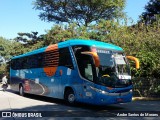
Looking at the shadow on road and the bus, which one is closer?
the shadow on road

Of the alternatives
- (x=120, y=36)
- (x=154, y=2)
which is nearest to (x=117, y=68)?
(x=120, y=36)

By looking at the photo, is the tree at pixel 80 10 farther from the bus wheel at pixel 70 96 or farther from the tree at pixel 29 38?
the bus wheel at pixel 70 96

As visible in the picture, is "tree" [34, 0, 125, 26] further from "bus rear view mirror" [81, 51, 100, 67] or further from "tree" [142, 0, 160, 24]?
"bus rear view mirror" [81, 51, 100, 67]

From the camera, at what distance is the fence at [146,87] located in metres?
22.3

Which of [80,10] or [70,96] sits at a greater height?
[80,10]

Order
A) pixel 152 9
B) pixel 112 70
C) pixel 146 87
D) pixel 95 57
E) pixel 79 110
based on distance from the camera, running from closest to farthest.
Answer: pixel 95 57 → pixel 79 110 → pixel 112 70 → pixel 146 87 → pixel 152 9

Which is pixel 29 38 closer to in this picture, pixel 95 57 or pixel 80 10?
pixel 80 10

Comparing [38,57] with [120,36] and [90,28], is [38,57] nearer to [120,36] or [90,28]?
[120,36]

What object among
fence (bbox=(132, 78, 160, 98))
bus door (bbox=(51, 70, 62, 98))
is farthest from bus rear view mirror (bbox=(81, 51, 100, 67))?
fence (bbox=(132, 78, 160, 98))

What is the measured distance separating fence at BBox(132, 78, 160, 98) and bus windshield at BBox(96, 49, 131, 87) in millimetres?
A: 7709

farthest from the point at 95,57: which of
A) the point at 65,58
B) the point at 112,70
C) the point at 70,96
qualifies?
the point at 70,96

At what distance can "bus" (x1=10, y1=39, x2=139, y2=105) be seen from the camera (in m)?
13.9

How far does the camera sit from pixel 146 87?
22672 millimetres

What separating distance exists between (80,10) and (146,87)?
1173 inches
